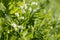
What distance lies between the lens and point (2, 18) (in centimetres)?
160

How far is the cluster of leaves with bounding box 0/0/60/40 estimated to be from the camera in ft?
5.24

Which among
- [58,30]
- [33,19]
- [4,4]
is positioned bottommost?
[58,30]

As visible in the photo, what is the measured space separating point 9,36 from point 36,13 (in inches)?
10.1

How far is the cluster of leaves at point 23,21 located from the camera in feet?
5.24

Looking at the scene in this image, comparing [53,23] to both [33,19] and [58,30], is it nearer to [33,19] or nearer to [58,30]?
[58,30]

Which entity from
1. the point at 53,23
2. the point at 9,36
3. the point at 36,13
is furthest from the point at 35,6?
the point at 9,36

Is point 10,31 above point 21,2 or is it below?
below

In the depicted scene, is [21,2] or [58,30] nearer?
[21,2]

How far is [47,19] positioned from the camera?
1767mm

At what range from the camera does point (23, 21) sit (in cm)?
162

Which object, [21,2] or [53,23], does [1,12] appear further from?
[53,23]

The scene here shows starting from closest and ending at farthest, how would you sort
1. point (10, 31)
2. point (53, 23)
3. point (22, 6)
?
1. point (10, 31)
2. point (22, 6)
3. point (53, 23)

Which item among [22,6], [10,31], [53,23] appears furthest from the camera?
[53,23]

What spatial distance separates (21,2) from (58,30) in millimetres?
389
